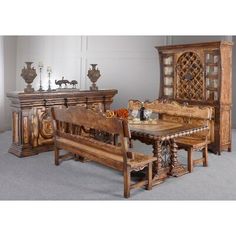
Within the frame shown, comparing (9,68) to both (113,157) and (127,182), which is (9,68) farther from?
(127,182)

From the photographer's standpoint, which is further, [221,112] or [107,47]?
[107,47]

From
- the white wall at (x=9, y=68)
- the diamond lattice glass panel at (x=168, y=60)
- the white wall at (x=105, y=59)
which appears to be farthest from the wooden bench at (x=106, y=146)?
the white wall at (x=105, y=59)

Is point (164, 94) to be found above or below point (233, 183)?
above

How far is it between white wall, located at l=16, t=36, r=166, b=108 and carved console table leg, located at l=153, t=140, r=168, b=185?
3.86 meters

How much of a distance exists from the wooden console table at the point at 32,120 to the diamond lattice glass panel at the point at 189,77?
1886mm

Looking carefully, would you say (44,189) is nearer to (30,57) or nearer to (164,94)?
(164,94)

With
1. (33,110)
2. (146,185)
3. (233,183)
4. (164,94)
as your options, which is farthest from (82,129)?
(233,183)

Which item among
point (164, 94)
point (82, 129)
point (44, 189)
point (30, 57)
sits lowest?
point (44, 189)

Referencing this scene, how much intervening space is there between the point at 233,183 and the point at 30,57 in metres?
5.34

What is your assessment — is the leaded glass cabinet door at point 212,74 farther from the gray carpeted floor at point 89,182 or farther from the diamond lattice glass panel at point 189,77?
the gray carpeted floor at point 89,182

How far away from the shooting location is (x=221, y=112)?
209 inches

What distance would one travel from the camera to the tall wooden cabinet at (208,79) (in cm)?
529

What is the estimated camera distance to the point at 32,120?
510 centimetres

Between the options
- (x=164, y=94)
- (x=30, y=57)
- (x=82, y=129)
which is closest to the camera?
(x=82, y=129)
